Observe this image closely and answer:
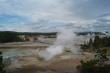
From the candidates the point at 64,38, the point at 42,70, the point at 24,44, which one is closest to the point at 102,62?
the point at 42,70

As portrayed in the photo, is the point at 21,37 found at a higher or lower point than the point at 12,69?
higher

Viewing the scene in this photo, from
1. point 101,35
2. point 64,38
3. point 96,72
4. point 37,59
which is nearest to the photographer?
point 96,72

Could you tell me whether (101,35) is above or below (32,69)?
above

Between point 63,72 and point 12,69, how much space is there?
5.01m

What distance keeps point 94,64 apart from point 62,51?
11.5 meters

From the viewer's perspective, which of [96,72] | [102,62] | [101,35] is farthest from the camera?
[101,35]

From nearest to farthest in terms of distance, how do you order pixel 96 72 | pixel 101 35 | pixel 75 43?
pixel 96 72, pixel 75 43, pixel 101 35

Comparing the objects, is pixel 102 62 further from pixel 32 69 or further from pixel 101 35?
pixel 101 35

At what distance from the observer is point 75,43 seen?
37250 millimetres

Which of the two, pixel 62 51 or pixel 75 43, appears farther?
pixel 75 43

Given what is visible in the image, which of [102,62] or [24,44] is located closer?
[102,62]

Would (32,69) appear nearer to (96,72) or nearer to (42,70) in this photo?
(42,70)

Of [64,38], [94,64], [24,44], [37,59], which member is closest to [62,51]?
[64,38]

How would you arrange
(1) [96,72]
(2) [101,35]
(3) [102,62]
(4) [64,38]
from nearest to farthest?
(1) [96,72] < (3) [102,62] < (4) [64,38] < (2) [101,35]
